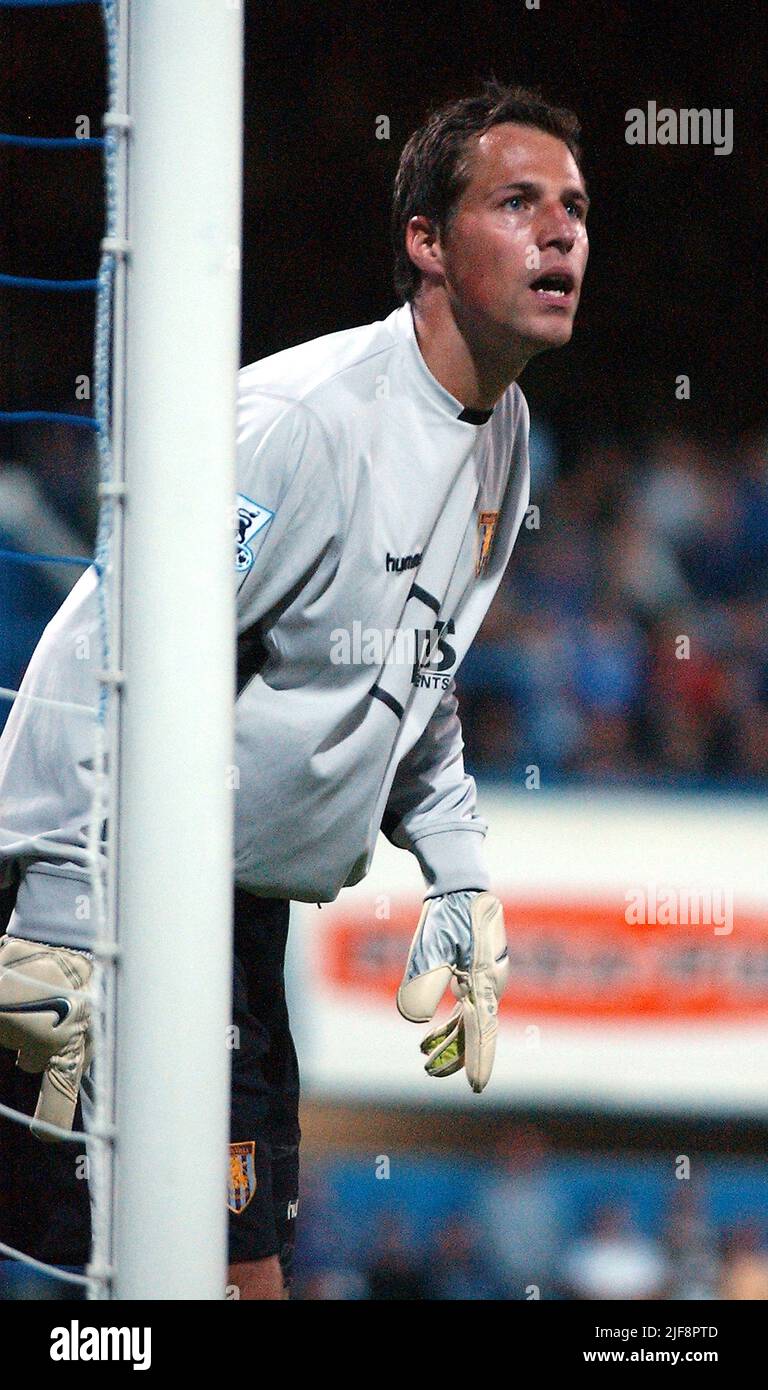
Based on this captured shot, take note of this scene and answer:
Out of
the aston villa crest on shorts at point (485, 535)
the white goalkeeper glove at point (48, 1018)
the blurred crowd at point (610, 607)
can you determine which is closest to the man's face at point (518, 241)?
the aston villa crest on shorts at point (485, 535)

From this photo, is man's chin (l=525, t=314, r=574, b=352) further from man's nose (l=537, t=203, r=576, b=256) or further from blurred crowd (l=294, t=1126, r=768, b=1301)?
blurred crowd (l=294, t=1126, r=768, b=1301)

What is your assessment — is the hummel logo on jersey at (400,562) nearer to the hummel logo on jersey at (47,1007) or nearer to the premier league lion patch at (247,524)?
Result: the premier league lion patch at (247,524)

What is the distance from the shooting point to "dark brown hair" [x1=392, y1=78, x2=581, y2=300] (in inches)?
63.9

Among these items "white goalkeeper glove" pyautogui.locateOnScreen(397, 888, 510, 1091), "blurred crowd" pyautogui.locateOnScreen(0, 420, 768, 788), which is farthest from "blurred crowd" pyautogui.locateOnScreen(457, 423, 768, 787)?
"white goalkeeper glove" pyautogui.locateOnScreen(397, 888, 510, 1091)

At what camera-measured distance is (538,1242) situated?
3.42 m

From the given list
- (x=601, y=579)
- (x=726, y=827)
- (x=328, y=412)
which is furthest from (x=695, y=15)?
(x=328, y=412)

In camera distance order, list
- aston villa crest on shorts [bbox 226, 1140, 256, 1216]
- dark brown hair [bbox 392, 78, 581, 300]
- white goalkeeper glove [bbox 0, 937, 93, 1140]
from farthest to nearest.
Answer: dark brown hair [bbox 392, 78, 581, 300]
aston villa crest on shorts [bbox 226, 1140, 256, 1216]
white goalkeeper glove [bbox 0, 937, 93, 1140]

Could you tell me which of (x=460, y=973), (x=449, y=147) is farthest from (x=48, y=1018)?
(x=449, y=147)

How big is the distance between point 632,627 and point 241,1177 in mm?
2320

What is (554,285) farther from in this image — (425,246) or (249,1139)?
(249,1139)

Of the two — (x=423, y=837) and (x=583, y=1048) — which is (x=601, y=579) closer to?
(x=583, y=1048)

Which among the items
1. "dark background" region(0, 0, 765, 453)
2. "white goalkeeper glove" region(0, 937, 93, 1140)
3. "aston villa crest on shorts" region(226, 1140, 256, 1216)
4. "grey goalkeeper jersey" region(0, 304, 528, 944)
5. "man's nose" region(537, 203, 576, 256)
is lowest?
"aston villa crest on shorts" region(226, 1140, 256, 1216)

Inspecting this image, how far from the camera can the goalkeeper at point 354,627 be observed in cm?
141
